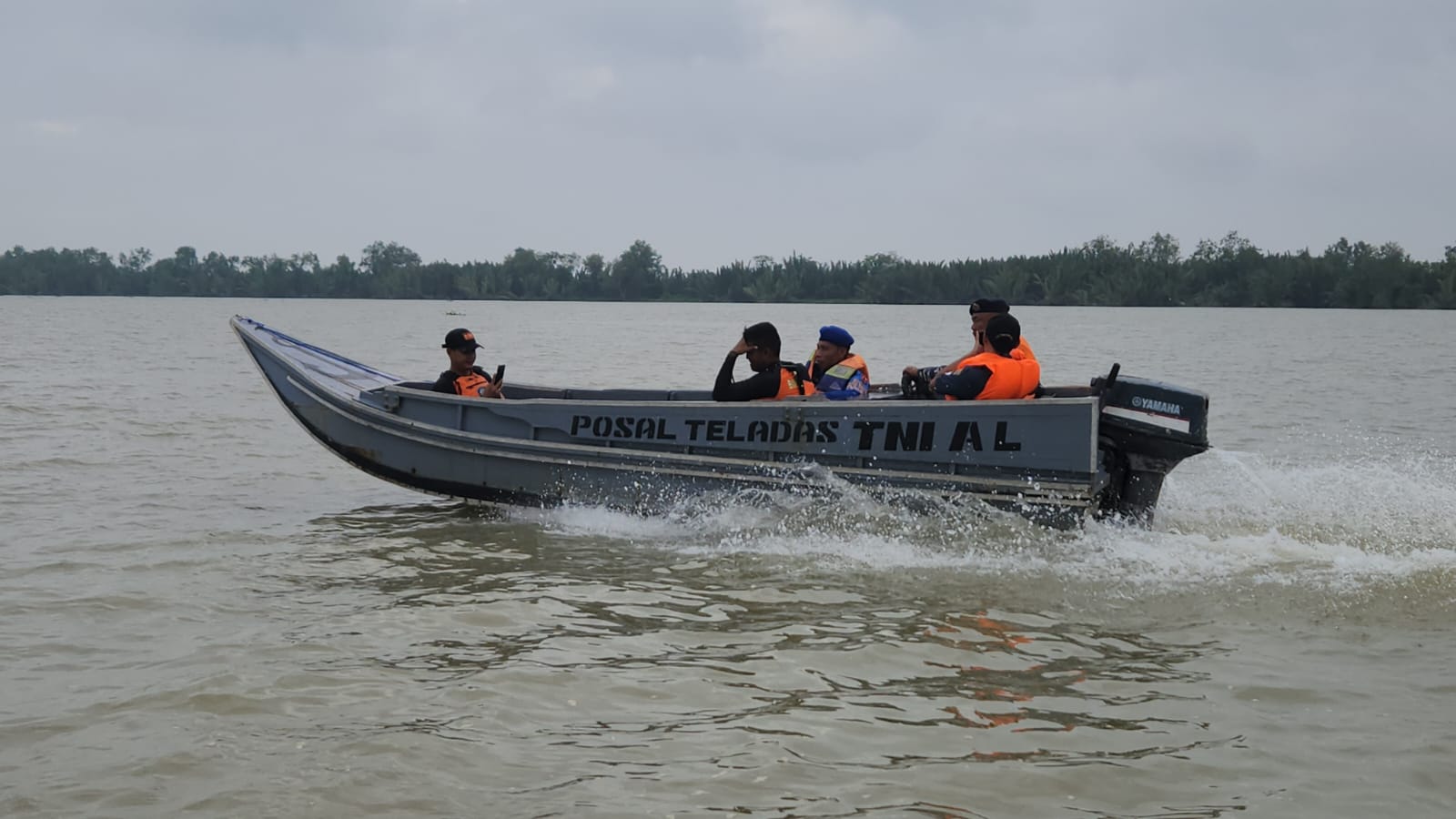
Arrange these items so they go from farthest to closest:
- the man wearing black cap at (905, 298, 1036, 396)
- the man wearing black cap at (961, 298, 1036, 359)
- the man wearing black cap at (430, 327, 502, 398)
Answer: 1. the man wearing black cap at (430, 327, 502, 398)
2. the man wearing black cap at (961, 298, 1036, 359)
3. the man wearing black cap at (905, 298, 1036, 396)

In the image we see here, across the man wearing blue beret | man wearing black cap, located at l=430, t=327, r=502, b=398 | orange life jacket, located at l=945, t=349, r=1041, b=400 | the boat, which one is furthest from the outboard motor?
man wearing black cap, located at l=430, t=327, r=502, b=398

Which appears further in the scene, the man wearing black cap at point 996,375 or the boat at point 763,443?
the man wearing black cap at point 996,375

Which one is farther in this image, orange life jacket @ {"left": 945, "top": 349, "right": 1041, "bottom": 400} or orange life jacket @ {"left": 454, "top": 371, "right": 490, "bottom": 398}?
orange life jacket @ {"left": 454, "top": 371, "right": 490, "bottom": 398}

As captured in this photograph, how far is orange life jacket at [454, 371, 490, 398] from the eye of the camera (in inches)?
399

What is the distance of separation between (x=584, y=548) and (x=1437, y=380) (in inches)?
836

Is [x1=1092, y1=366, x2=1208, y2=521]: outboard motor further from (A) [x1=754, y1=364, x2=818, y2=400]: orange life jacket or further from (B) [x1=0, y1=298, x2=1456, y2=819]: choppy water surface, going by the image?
(A) [x1=754, y1=364, x2=818, y2=400]: orange life jacket

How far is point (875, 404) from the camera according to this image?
819 centimetres

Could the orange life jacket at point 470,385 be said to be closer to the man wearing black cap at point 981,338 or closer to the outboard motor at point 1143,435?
the man wearing black cap at point 981,338

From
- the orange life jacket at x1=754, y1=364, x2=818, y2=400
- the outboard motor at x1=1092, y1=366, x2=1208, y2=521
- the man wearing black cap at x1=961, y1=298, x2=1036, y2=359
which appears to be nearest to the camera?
the outboard motor at x1=1092, y1=366, x2=1208, y2=521

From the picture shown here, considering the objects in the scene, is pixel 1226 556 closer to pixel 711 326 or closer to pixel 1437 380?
pixel 1437 380

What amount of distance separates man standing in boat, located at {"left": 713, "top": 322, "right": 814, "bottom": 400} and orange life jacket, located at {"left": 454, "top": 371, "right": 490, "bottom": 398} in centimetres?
231

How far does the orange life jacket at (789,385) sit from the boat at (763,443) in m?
0.33

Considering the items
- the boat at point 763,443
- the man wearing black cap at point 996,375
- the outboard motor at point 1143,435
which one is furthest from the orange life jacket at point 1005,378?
the outboard motor at point 1143,435

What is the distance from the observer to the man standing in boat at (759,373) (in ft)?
28.6
